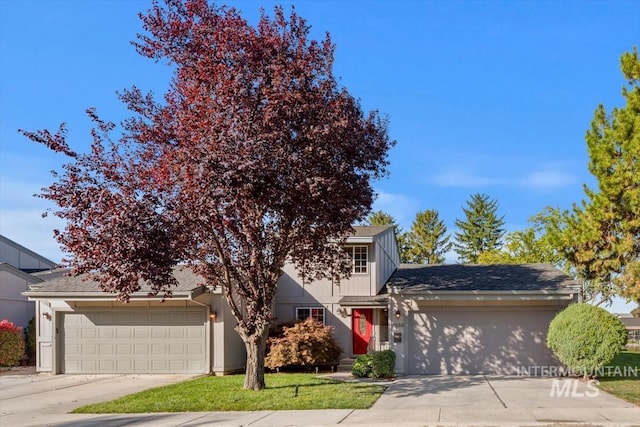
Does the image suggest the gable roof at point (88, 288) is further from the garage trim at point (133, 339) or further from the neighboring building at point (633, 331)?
the neighboring building at point (633, 331)

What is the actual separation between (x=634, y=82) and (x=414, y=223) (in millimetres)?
38793

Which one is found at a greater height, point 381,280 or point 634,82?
point 634,82

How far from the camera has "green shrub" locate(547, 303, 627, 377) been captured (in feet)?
54.5

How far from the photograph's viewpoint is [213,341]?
67.9 feet

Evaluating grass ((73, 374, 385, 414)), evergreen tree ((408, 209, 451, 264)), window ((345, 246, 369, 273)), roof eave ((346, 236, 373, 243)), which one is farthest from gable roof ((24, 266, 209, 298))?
evergreen tree ((408, 209, 451, 264))

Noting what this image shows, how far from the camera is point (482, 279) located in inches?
845

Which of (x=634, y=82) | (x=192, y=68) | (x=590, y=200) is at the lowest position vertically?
(x=590, y=200)

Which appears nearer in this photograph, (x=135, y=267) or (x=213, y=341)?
(x=135, y=267)

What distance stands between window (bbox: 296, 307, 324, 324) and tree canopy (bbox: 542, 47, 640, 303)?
9.32 m

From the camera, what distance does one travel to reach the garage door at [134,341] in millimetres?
20938

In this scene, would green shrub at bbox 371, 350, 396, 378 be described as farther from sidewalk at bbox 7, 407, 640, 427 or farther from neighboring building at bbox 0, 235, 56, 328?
neighboring building at bbox 0, 235, 56, 328

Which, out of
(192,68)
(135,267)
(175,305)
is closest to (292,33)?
(192,68)

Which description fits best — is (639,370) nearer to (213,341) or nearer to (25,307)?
(213,341)

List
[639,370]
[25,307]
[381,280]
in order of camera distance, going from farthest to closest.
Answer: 1. [25,307]
2. [381,280]
3. [639,370]
